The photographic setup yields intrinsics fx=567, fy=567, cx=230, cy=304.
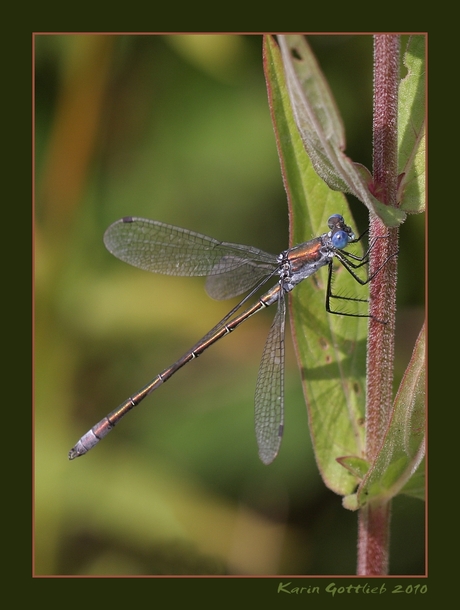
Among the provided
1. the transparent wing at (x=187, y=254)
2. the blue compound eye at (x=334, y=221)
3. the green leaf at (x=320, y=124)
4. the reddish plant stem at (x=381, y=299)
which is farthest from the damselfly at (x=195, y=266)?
the green leaf at (x=320, y=124)

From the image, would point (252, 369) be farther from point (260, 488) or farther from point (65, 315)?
point (65, 315)

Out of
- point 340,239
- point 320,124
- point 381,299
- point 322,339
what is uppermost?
point 320,124

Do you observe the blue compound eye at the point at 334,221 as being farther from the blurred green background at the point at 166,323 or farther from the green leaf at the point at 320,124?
the blurred green background at the point at 166,323

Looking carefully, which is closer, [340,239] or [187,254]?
[340,239]

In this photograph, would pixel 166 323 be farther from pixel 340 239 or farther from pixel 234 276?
pixel 340 239

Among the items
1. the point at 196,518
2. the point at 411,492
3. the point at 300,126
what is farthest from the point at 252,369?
the point at 300,126

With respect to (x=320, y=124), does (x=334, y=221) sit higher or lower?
lower

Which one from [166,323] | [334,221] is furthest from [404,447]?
[166,323]
